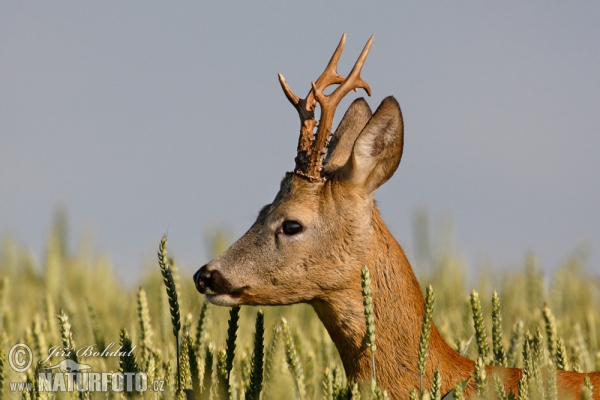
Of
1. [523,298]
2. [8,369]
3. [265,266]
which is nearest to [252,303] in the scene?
[265,266]

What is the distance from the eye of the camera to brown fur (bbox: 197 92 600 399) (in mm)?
4516

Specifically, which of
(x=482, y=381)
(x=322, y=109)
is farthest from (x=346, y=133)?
(x=482, y=381)

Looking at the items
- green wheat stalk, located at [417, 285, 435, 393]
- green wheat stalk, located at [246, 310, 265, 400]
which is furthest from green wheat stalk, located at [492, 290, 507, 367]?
green wheat stalk, located at [246, 310, 265, 400]

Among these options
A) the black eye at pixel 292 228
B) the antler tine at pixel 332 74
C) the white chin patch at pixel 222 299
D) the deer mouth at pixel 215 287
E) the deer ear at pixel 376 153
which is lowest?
the white chin patch at pixel 222 299

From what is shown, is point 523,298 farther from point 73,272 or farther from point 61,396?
point 61,396

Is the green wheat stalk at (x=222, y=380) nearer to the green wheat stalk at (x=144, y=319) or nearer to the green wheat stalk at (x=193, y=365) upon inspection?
the green wheat stalk at (x=193, y=365)

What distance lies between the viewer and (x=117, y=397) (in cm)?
428

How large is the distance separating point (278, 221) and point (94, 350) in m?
1.68

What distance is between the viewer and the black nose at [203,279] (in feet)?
15.4

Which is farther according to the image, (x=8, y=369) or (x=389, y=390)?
(x=8, y=369)

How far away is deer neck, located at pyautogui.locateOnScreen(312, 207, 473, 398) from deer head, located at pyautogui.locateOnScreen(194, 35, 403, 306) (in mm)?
58

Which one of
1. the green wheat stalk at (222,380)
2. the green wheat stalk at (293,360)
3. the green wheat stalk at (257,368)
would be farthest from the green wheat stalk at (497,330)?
the green wheat stalk at (222,380)

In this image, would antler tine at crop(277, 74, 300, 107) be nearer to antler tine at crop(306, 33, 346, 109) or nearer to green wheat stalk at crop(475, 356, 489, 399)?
antler tine at crop(306, 33, 346, 109)

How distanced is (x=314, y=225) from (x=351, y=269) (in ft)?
0.96
